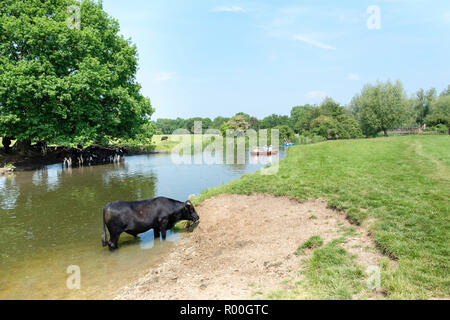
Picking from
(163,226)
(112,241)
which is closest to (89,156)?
(163,226)

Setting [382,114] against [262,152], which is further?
[382,114]

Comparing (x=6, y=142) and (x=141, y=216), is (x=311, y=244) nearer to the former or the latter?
(x=141, y=216)

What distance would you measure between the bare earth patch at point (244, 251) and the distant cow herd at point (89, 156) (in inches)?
1083

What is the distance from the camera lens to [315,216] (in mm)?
10148

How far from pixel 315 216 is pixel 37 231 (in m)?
11.1

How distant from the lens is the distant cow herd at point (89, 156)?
112 ft

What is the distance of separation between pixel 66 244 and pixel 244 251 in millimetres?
6560

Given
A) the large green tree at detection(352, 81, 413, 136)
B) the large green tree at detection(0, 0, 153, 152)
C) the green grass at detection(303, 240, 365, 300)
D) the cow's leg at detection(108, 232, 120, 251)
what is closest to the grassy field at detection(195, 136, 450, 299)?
the green grass at detection(303, 240, 365, 300)

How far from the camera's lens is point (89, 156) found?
3547cm

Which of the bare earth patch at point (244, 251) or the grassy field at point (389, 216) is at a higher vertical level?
the grassy field at point (389, 216)

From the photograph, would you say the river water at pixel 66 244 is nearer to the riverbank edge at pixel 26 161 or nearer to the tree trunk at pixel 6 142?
the riverbank edge at pixel 26 161

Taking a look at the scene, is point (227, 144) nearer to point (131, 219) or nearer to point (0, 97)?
point (0, 97)

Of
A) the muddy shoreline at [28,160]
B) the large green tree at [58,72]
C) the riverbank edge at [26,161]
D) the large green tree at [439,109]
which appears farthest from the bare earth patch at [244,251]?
the large green tree at [439,109]

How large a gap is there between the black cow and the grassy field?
11.4 feet
